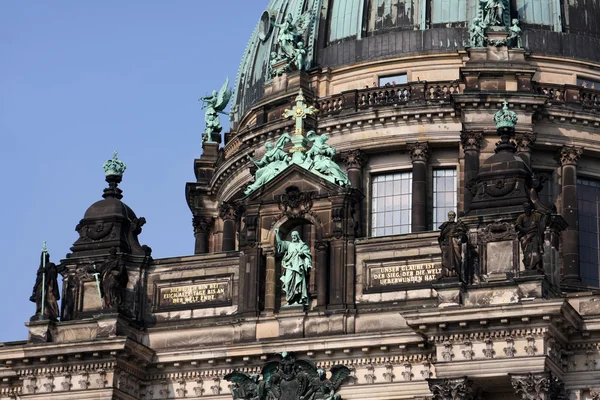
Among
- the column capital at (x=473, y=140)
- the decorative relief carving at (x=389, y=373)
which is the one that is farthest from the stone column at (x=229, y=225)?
the decorative relief carving at (x=389, y=373)

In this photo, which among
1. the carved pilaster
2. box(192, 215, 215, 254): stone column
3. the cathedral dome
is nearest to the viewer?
the carved pilaster

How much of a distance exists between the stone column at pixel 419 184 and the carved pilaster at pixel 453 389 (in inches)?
Result: 464

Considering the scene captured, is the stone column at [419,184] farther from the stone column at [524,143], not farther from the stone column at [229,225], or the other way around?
the stone column at [229,225]

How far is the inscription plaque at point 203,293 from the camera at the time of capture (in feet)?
184

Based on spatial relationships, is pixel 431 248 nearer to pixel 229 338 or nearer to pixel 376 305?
pixel 376 305

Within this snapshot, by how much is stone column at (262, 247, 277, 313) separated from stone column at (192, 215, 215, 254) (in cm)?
1346

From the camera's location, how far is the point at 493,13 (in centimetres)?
6475

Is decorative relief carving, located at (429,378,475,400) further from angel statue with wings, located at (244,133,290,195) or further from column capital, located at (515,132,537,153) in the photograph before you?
column capital, located at (515,132,537,153)

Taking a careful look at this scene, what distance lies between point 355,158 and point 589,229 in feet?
26.8

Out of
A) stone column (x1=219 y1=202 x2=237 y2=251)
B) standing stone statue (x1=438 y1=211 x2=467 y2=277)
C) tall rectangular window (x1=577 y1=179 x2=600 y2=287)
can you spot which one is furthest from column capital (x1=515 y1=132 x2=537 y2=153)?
stone column (x1=219 y1=202 x2=237 y2=251)

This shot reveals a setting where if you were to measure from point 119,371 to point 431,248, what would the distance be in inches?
381

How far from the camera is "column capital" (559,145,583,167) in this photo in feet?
208

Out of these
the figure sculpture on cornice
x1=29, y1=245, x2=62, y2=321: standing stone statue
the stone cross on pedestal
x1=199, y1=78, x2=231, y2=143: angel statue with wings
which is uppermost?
x1=199, y1=78, x2=231, y2=143: angel statue with wings

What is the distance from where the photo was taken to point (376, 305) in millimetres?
54094
